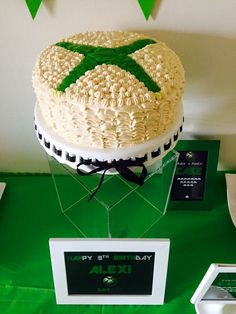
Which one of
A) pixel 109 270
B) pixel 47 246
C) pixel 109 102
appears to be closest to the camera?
pixel 109 102

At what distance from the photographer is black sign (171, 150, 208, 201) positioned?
1091 millimetres

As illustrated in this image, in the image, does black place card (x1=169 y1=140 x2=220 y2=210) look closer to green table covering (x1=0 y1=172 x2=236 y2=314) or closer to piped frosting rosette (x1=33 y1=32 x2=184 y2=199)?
green table covering (x1=0 y1=172 x2=236 y2=314)

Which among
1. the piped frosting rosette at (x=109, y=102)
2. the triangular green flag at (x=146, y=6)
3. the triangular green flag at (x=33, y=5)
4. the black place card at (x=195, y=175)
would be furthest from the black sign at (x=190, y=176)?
the triangular green flag at (x=33, y=5)

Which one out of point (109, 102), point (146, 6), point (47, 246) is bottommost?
point (47, 246)

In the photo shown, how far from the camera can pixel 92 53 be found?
832 millimetres

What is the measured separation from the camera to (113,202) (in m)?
1.18

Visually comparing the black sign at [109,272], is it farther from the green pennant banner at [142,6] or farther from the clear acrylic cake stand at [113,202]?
the green pennant banner at [142,6]

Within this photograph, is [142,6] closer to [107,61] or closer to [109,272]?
[107,61]

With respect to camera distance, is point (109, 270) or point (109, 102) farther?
point (109, 270)

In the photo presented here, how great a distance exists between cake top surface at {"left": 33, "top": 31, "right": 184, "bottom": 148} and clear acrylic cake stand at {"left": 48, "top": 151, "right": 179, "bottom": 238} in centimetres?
29

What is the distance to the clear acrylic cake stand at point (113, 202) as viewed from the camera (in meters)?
1.11

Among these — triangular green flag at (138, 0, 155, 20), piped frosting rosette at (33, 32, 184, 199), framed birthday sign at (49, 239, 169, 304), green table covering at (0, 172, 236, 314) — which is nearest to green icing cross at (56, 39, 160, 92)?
piped frosting rosette at (33, 32, 184, 199)

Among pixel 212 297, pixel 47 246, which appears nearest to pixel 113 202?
pixel 47 246

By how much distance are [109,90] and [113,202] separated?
468mm
